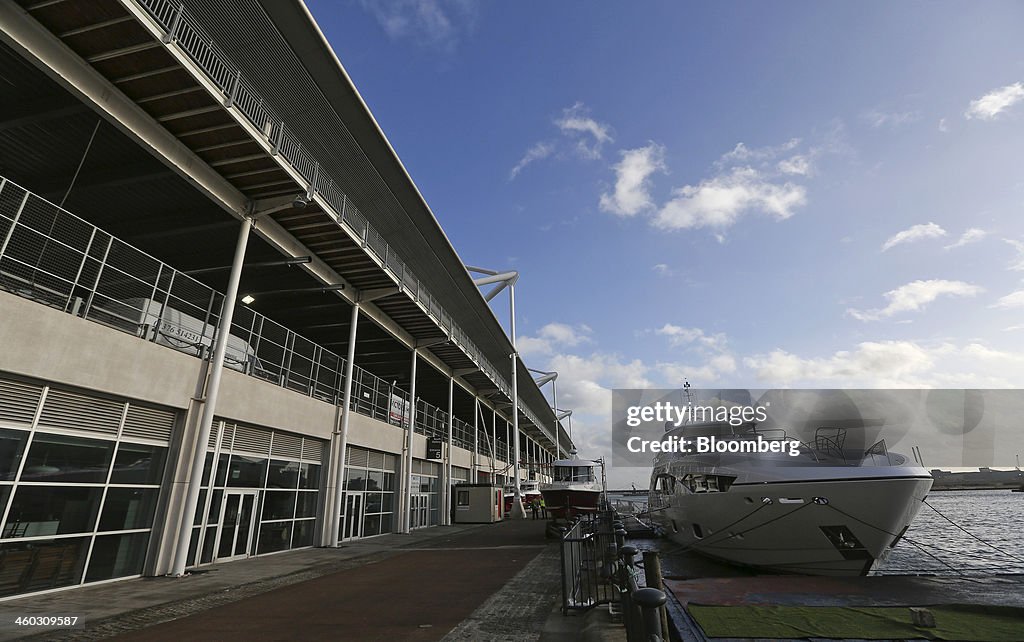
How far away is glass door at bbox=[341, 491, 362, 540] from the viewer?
21391mm

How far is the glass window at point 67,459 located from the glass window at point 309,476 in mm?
7682

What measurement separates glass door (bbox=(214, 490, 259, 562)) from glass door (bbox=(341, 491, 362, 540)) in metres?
5.96

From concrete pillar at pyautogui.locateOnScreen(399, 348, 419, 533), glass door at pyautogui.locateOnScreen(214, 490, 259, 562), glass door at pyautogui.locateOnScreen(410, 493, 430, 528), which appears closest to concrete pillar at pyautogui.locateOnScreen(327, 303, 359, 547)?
glass door at pyautogui.locateOnScreen(214, 490, 259, 562)

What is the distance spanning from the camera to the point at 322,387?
22.0m

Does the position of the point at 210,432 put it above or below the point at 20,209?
below

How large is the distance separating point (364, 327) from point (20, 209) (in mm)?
16325

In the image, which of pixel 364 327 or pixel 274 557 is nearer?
pixel 274 557

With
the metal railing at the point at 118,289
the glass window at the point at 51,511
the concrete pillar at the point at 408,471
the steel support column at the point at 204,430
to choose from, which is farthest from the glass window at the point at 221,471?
the concrete pillar at the point at 408,471

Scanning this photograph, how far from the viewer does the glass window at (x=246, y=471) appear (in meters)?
15.0

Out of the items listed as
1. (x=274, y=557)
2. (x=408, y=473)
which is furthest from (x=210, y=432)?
(x=408, y=473)

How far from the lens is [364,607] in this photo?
29.6 feet

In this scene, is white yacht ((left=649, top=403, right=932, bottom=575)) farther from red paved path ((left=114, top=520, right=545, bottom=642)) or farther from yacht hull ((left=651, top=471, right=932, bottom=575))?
red paved path ((left=114, top=520, right=545, bottom=642))

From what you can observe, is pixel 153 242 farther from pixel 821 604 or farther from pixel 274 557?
pixel 821 604

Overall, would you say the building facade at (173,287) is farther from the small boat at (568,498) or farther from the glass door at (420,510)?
the small boat at (568,498)
